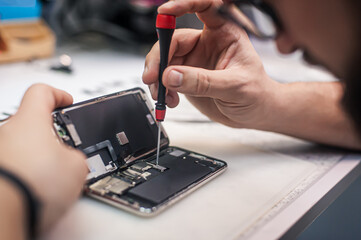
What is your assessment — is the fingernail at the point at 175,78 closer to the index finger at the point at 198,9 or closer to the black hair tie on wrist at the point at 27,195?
the index finger at the point at 198,9

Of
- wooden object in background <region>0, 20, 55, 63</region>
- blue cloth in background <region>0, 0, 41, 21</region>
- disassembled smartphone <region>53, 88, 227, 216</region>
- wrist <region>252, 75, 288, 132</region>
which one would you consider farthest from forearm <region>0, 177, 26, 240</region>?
blue cloth in background <region>0, 0, 41, 21</region>

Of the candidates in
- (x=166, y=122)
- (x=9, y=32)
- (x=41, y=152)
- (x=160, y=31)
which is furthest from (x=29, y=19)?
(x=41, y=152)

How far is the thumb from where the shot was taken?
1.83 feet

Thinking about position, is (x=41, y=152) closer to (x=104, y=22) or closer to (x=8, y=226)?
(x=8, y=226)

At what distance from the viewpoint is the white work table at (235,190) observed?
444mm

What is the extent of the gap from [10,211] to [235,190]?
312 millimetres

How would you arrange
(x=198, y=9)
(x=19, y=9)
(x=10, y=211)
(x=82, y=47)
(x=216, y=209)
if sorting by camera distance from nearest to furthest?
1. (x=10, y=211)
2. (x=216, y=209)
3. (x=198, y=9)
4. (x=19, y=9)
5. (x=82, y=47)

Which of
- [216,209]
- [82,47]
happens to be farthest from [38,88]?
[82,47]

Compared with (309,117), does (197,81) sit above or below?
above

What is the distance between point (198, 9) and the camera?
26.0 inches

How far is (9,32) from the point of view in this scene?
1218 millimetres

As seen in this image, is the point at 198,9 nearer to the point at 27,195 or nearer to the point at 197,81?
the point at 197,81

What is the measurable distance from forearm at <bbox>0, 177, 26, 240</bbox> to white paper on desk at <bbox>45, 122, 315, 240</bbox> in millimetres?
75

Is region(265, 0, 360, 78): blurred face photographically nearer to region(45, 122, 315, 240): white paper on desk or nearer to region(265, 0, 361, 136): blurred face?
region(265, 0, 361, 136): blurred face
